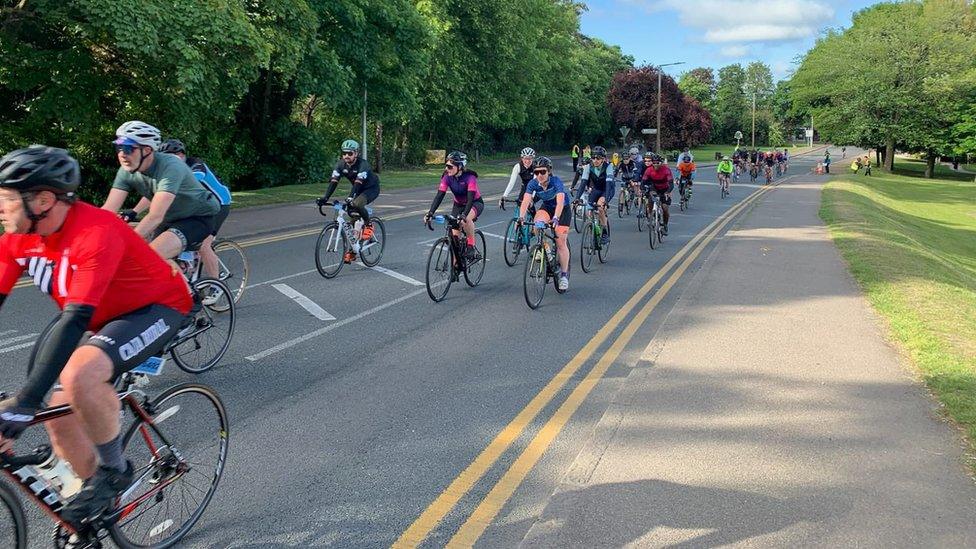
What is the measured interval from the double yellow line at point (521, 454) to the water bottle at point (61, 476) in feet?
4.87

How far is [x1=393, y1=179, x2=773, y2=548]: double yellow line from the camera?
12.8ft

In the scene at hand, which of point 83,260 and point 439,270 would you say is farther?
point 439,270

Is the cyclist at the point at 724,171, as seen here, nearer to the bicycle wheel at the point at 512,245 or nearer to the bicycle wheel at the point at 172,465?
the bicycle wheel at the point at 512,245

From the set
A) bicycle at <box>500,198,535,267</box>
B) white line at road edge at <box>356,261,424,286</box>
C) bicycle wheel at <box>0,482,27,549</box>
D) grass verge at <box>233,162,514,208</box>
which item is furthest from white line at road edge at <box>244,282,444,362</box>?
grass verge at <box>233,162,514,208</box>

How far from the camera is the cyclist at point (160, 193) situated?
19.7 feet

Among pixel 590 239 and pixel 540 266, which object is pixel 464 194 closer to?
pixel 540 266

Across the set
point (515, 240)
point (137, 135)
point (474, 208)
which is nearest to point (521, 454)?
point (137, 135)

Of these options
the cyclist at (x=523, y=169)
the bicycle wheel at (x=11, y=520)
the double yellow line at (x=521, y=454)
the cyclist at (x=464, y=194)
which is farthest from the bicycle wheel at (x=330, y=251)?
the bicycle wheel at (x=11, y=520)

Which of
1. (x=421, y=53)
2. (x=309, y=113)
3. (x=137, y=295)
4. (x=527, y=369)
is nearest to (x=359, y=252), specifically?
(x=527, y=369)

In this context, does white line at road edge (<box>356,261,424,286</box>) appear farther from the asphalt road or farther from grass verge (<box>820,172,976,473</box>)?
grass verge (<box>820,172,976,473</box>)

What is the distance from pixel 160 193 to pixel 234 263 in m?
3.67

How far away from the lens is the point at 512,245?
13070 mm

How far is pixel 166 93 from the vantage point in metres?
17.6

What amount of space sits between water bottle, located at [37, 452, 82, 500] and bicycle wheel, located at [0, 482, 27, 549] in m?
0.17
